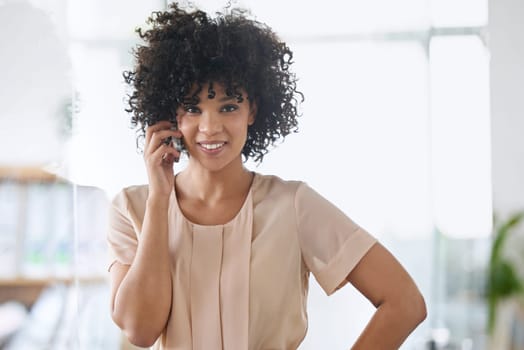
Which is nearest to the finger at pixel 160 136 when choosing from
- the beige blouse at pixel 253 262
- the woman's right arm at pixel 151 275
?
the woman's right arm at pixel 151 275

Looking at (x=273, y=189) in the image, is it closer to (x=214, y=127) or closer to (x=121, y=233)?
(x=214, y=127)

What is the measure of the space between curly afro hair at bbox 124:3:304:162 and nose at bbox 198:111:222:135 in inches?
1.6

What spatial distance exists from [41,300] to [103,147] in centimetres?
43

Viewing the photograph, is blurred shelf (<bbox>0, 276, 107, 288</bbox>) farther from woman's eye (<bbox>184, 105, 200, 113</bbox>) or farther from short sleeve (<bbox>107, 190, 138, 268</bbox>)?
woman's eye (<bbox>184, 105, 200, 113</bbox>)

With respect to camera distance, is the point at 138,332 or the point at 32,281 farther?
the point at 32,281

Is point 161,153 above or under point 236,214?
above

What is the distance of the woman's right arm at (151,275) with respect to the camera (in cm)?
112

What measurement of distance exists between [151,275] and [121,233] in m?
0.13

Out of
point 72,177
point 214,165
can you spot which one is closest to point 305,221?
point 214,165

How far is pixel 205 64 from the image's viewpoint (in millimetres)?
1140

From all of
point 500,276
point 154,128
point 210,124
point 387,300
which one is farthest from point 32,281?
point 500,276

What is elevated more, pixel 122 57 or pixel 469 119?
pixel 122 57

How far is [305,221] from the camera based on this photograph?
1182 millimetres

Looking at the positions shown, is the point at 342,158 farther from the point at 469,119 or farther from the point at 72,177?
the point at 72,177
